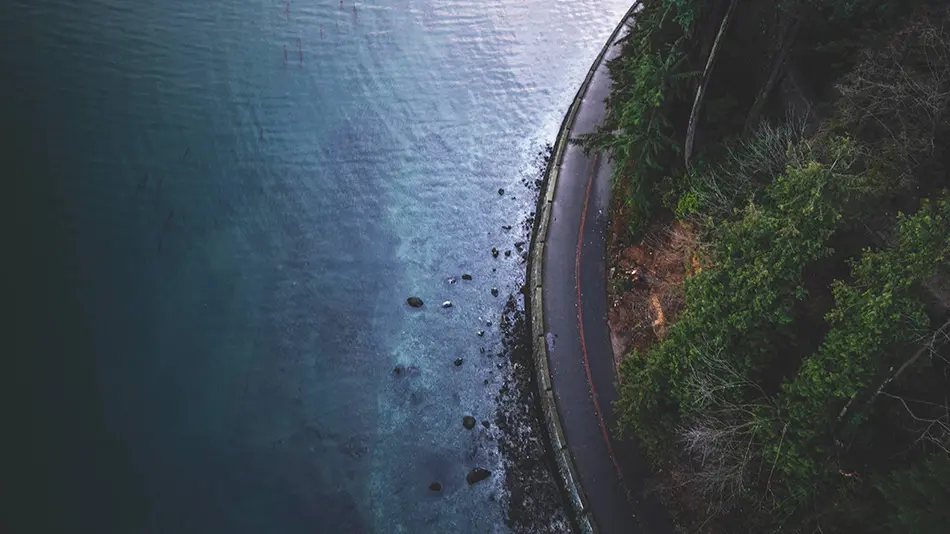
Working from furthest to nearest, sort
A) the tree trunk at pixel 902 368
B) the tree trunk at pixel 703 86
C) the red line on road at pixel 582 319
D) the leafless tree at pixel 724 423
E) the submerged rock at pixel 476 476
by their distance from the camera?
the submerged rock at pixel 476 476
the red line on road at pixel 582 319
the tree trunk at pixel 703 86
the leafless tree at pixel 724 423
the tree trunk at pixel 902 368

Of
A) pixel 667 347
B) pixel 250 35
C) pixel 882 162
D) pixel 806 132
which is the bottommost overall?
pixel 250 35

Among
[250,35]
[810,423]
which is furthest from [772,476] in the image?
[250,35]

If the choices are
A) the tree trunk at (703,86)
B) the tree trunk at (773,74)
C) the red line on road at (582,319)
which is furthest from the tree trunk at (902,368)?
the tree trunk at (703,86)

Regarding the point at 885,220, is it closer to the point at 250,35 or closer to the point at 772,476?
the point at 772,476

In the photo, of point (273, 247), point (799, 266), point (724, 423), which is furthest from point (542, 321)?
point (273, 247)

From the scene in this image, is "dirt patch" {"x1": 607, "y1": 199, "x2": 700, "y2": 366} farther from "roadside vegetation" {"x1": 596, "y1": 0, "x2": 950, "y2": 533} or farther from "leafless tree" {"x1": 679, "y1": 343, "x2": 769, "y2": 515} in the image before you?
"leafless tree" {"x1": 679, "y1": 343, "x2": 769, "y2": 515}

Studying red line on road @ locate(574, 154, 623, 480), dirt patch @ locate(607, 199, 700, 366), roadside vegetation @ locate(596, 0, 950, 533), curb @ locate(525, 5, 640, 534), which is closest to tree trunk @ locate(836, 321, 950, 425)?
roadside vegetation @ locate(596, 0, 950, 533)

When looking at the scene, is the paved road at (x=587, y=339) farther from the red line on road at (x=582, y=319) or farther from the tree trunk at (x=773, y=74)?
the tree trunk at (x=773, y=74)
